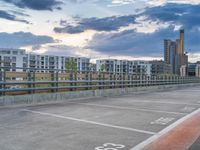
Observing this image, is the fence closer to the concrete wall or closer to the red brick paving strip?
the concrete wall

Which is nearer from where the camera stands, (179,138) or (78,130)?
(179,138)

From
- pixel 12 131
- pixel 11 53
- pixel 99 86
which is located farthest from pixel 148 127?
pixel 11 53

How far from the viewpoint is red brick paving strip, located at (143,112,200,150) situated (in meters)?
6.45

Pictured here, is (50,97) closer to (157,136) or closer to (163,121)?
(163,121)

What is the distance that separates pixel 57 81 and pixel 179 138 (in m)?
10.1

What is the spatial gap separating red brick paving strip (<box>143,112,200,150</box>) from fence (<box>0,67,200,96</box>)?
727 cm

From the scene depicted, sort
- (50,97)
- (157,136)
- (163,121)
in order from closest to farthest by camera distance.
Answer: (157,136) < (163,121) < (50,97)

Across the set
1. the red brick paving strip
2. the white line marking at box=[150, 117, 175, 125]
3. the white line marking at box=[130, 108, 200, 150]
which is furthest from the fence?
the red brick paving strip

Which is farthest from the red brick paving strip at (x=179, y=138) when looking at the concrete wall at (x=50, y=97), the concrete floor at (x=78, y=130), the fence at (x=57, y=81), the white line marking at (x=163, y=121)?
the fence at (x=57, y=81)

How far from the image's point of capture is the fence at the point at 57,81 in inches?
549

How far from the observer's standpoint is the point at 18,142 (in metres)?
6.53

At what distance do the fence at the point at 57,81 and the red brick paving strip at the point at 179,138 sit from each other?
7.27m

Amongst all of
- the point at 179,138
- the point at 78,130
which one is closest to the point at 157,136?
the point at 179,138

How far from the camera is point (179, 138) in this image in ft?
24.0
